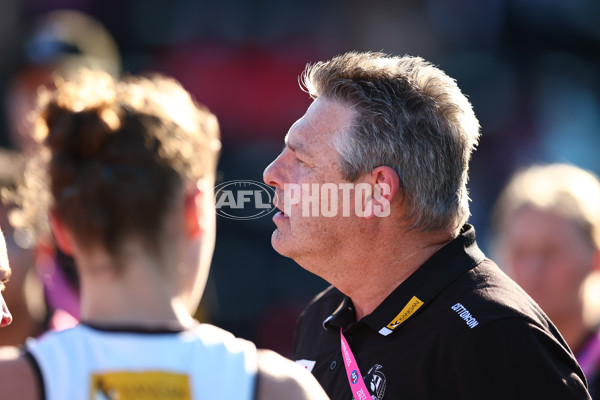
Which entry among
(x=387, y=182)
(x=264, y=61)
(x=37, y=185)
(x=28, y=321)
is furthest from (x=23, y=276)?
(x=264, y=61)

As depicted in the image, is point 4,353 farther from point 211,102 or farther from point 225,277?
point 211,102

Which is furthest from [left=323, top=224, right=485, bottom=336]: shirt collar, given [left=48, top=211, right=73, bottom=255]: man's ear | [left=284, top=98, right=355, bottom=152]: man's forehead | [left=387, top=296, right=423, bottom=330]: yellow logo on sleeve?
[left=48, top=211, right=73, bottom=255]: man's ear

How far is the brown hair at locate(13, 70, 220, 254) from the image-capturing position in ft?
4.99

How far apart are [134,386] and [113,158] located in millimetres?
440

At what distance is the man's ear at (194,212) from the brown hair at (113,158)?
3cm

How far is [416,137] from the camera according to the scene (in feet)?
8.67

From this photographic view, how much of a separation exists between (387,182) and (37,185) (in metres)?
1.34

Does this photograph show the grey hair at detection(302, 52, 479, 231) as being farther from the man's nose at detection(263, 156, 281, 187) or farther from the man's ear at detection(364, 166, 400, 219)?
the man's nose at detection(263, 156, 281, 187)

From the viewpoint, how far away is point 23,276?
4086mm

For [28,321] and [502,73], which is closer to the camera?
[28,321]

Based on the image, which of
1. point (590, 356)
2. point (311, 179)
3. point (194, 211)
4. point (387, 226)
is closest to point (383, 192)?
point (387, 226)

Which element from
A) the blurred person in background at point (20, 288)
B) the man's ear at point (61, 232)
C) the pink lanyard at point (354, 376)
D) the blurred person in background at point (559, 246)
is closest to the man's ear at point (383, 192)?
the pink lanyard at point (354, 376)

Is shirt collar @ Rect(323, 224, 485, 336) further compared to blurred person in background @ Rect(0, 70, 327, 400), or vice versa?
shirt collar @ Rect(323, 224, 485, 336)

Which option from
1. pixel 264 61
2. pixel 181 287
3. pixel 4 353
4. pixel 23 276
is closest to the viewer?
pixel 4 353
